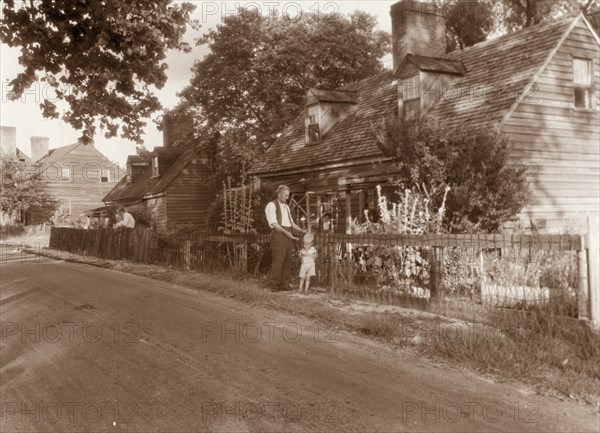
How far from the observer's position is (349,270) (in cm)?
1041

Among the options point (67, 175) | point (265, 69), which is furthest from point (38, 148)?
point (265, 69)

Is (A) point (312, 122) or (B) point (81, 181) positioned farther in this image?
(B) point (81, 181)

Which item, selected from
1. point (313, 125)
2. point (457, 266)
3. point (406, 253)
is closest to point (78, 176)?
point (313, 125)

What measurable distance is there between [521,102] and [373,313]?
31.3 ft

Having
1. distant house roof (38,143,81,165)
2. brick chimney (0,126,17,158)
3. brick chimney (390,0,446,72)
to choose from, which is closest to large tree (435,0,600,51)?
brick chimney (390,0,446,72)

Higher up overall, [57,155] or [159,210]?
[57,155]

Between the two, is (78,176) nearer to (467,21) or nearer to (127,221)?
(127,221)

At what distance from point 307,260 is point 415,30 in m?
14.0

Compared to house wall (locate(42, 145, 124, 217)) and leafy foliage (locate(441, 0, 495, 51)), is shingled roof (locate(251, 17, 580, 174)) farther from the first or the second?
house wall (locate(42, 145, 124, 217))

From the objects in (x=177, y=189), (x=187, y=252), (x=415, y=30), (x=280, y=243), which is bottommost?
(x=187, y=252)

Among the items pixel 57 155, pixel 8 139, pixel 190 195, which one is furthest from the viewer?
pixel 8 139

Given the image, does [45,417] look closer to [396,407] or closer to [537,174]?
[396,407]

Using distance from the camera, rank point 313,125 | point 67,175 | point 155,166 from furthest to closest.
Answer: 1. point 67,175
2. point 155,166
3. point 313,125

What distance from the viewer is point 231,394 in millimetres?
5082
